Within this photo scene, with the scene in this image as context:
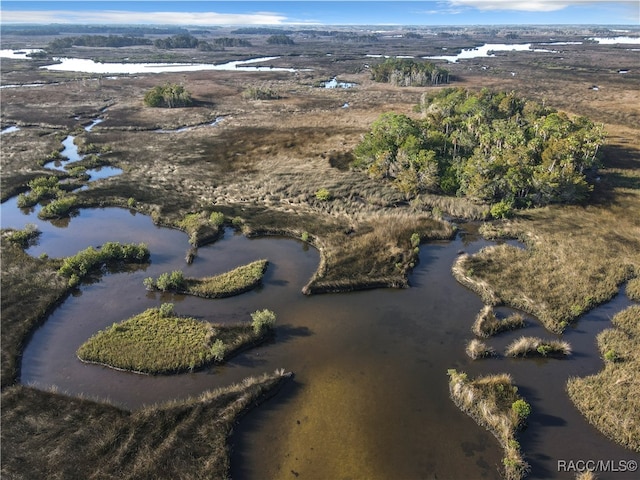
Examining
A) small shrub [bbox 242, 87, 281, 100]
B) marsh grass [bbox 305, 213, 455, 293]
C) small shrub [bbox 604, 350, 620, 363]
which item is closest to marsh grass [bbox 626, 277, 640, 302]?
small shrub [bbox 604, 350, 620, 363]

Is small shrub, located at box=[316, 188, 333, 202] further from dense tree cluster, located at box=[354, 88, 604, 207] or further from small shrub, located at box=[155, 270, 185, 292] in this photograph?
small shrub, located at box=[155, 270, 185, 292]

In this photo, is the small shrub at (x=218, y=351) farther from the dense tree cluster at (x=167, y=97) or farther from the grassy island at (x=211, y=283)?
the dense tree cluster at (x=167, y=97)

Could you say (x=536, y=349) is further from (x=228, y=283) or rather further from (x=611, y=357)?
(x=228, y=283)

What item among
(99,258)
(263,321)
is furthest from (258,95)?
(263,321)

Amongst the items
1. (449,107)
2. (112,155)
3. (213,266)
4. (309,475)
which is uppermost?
(449,107)

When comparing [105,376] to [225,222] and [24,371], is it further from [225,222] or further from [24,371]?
[225,222]

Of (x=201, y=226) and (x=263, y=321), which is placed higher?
(x=201, y=226)

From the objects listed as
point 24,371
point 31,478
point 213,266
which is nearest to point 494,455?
point 31,478
